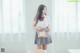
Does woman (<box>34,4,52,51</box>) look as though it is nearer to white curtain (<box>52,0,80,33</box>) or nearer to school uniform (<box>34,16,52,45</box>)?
school uniform (<box>34,16,52,45</box>)

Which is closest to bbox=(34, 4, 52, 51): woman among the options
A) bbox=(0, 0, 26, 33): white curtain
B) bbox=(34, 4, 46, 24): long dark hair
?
bbox=(34, 4, 46, 24): long dark hair

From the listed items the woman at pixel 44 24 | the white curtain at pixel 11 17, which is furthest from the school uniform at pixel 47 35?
the white curtain at pixel 11 17

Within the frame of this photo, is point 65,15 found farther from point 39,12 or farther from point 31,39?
point 31,39

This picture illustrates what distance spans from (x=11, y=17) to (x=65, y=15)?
1241 millimetres

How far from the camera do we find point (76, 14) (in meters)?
4.69

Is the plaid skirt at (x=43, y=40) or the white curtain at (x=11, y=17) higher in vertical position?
the white curtain at (x=11, y=17)

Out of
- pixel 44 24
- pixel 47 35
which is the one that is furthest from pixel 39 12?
pixel 47 35

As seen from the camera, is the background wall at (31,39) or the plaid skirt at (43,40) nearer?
the plaid skirt at (43,40)

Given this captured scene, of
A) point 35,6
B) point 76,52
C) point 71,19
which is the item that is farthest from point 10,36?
point 76,52

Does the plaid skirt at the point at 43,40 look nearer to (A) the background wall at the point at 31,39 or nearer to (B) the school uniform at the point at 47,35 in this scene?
(B) the school uniform at the point at 47,35

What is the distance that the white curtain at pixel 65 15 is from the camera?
4.67 meters

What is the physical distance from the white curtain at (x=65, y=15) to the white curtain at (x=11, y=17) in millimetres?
751

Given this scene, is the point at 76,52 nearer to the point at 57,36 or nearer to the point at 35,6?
the point at 57,36

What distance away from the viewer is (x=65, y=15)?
4.68m
